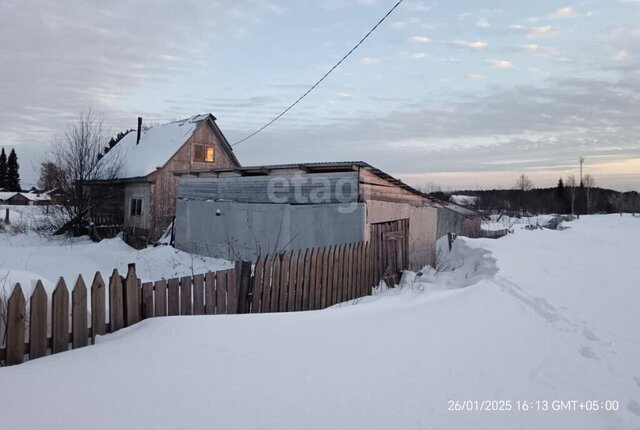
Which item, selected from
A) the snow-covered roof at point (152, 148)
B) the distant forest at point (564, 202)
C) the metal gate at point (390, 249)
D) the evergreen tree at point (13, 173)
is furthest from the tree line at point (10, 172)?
the metal gate at point (390, 249)

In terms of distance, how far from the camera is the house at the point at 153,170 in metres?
21.1

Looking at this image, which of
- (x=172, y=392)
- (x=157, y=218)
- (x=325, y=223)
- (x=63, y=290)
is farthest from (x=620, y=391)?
(x=157, y=218)

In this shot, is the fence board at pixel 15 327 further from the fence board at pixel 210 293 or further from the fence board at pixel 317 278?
the fence board at pixel 317 278

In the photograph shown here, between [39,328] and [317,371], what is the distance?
2492 millimetres

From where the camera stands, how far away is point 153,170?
20984 mm

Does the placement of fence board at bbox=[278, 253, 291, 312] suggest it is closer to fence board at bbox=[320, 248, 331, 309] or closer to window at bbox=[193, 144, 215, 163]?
fence board at bbox=[320, 248, 331, 309]

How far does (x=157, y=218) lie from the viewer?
2102 centimetres

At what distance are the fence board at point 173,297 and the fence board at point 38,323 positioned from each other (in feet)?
4.64

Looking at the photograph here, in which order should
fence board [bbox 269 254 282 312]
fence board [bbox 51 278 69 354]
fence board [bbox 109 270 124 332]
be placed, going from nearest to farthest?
1. fence board [bbox 51 278 69 354]
2. fence board [bbox 109 270 124 332]
3. fence board [bbox 269 254 282 312]

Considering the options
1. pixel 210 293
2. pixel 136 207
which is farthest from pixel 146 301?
pixel 136 207

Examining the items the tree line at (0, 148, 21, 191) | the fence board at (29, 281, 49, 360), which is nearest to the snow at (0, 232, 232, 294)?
the fence board at (29, 281, 49, 360)

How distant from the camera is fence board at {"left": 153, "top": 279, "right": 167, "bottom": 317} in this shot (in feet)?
15.8

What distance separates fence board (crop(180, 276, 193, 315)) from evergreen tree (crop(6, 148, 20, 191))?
96213 millimetres

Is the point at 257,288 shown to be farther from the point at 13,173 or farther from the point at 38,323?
the point at 13,173
